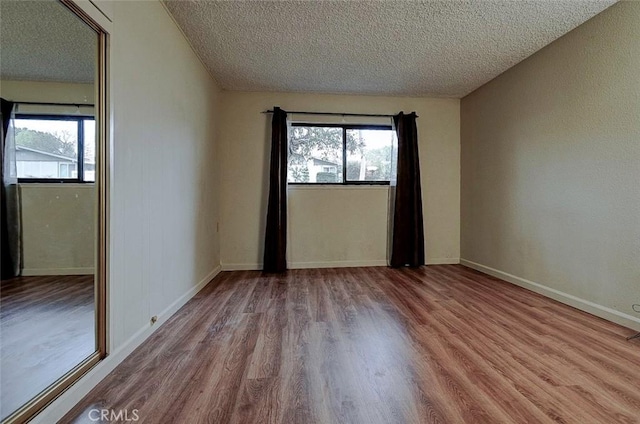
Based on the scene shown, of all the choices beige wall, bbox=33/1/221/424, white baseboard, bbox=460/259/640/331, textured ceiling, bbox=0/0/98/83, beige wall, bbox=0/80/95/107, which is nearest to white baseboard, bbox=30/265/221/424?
beige wall, bbox=33/1/221/424

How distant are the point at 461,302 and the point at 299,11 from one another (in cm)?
285

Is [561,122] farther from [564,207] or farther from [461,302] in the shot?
[461,302]

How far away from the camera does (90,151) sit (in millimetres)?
1459

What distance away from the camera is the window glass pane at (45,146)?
1.24 m

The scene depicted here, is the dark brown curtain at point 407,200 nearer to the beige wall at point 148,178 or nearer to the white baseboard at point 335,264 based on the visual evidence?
the white baseboard at point 335,264

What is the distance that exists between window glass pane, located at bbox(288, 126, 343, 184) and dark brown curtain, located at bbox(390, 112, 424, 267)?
0.87 meters

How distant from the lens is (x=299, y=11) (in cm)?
225

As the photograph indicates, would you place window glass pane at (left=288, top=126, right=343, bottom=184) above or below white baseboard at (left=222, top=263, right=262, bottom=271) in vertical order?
above

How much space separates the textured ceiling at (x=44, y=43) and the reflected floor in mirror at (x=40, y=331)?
3.06 feet

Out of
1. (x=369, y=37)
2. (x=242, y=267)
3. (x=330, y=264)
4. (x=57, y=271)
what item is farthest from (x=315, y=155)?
(x=57, y=271)

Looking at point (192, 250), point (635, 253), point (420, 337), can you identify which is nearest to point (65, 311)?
point (192, 250)

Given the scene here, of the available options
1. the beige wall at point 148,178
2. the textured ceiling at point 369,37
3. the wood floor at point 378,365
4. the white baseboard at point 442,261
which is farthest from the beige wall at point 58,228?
the white baseboard at point 442,261

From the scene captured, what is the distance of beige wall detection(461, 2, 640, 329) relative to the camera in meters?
2.12

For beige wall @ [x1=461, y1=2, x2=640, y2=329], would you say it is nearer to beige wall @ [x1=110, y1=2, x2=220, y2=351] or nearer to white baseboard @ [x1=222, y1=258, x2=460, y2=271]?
white baseboard @ [x1=222, y1=258, x2=460, y2=271]
